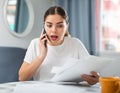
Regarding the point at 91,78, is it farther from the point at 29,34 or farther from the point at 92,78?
the point at 29,34

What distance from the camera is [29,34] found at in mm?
3162

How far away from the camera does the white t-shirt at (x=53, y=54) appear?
5.59ft

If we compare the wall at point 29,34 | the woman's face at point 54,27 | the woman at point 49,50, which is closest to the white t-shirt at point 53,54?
the woman at point 49,50

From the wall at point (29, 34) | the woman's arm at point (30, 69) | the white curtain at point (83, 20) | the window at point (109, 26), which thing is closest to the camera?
the woman's arm at point (30, 69)

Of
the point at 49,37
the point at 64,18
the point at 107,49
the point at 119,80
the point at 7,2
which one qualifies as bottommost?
the point at 107,49

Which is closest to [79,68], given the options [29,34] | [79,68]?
[79,68]

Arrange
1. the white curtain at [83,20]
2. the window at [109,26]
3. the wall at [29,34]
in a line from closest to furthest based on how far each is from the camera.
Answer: the wall at [29,34] → the white curtain at [83,20] → the window at [109,26]

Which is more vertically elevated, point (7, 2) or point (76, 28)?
point (7, 2)

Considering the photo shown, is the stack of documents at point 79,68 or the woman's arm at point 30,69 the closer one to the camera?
the stack of documents at point 79,68

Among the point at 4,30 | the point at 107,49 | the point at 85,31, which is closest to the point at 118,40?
the point at 107,49

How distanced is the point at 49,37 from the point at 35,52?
0.54 ft

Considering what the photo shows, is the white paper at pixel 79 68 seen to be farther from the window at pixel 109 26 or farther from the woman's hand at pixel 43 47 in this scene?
the window at pixel 109 26

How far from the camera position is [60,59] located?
1772 mm

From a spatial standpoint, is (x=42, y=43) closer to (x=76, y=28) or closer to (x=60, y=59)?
(x=60, y=59)
